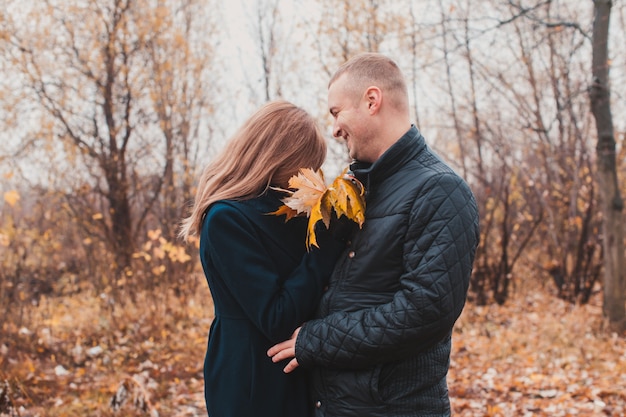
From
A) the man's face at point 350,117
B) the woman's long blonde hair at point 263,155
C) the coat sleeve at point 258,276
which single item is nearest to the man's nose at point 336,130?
the man's face at point 350,117

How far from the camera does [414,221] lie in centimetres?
179

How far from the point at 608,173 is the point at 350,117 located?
546cm

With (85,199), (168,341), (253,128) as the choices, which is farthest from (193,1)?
(253,128)

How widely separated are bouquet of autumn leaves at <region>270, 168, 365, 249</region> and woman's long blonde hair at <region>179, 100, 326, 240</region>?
0.16 m

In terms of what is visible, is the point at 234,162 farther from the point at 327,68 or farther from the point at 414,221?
the point at 327,68

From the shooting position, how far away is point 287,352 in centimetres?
194

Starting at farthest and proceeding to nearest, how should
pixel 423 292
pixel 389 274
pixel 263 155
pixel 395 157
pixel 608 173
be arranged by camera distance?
1. pixel 608 173
2. pixel 263 155
3. pixel 395 157
4. pixel 389 274
5. pixel 423 292

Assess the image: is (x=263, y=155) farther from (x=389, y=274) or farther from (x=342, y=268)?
(x=389, y=274)

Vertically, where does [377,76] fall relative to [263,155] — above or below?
above

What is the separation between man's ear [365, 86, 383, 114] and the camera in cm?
196

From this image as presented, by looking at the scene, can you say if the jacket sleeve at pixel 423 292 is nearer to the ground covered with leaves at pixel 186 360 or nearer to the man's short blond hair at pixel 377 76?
the man's short blond hair at pixel 377 76

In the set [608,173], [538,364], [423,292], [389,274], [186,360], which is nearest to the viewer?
[423,292]

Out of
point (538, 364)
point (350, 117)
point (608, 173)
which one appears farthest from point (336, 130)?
point (608, 173)

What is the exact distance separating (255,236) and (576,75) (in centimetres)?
839
